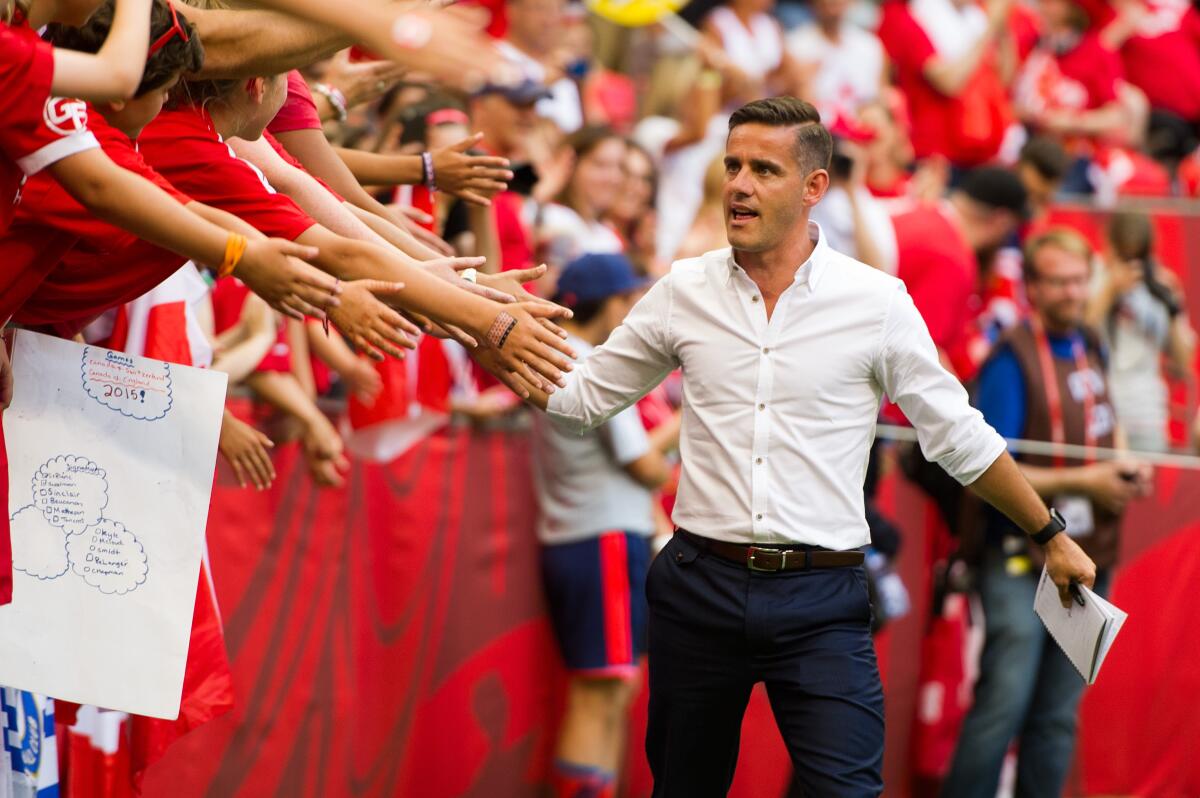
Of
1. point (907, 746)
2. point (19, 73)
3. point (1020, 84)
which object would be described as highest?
point (1020, 84)

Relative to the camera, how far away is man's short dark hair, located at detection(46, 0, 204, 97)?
3.98 m

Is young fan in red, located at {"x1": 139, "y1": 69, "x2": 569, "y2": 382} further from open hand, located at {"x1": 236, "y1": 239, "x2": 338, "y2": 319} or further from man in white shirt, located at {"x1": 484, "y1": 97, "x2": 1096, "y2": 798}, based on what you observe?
man in white shirt, located at {"x1": 484, "y1": 97, "x2": 1096, "y2": 798}

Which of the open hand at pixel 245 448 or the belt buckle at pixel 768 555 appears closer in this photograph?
the belt buckle at pixel 768 555

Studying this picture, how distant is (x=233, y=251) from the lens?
3.86m

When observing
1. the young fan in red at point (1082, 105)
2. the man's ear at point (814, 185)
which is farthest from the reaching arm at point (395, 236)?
the young fan in red at point (1082, 105)

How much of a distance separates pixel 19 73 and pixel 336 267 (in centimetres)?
85

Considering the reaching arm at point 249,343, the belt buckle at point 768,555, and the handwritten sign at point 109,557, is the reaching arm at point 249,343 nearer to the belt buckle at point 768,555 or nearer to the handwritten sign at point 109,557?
the handwritten sign at point 109,557

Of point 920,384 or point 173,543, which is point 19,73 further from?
point 920,384

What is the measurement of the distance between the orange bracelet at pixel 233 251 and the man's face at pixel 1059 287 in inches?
174

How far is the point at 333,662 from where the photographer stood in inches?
255

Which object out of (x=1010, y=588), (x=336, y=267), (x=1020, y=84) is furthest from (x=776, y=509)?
(x=1020, y=84)

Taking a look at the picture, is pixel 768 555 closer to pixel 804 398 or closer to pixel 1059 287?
pixel 804 398

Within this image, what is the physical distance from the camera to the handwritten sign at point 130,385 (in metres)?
4.53

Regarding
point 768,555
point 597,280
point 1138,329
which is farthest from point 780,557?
point 1138,329
